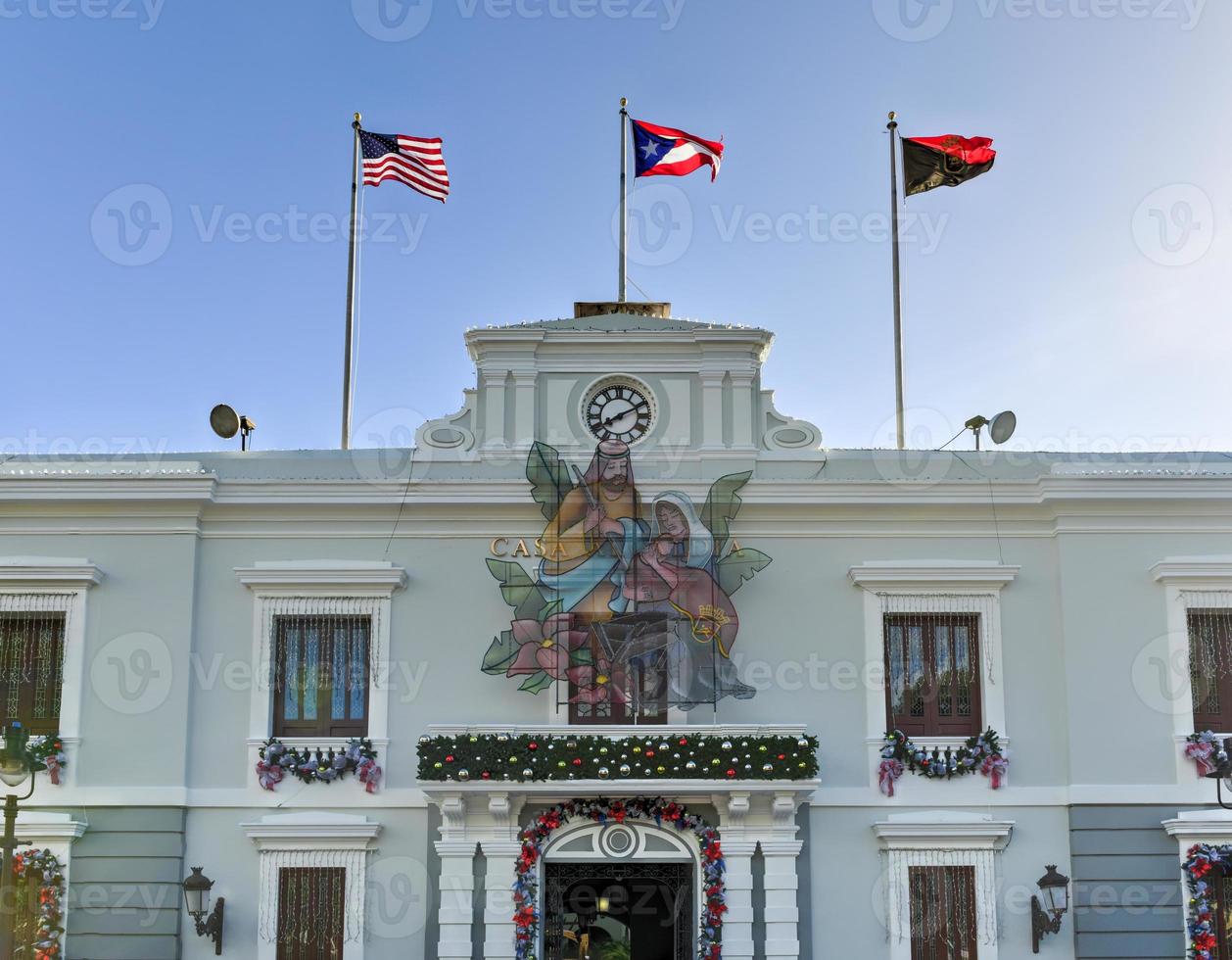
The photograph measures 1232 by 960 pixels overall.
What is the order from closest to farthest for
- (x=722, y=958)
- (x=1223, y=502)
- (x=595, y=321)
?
(x=722, y=958) → (x=1223, y=502) → (x=595, y=321)

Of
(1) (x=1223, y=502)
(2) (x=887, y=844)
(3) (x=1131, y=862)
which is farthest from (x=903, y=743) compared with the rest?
(1) (x=1223, y=502)

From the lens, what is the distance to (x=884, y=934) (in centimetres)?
1978

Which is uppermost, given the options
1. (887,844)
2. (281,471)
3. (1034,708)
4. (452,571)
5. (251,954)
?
(281,471)

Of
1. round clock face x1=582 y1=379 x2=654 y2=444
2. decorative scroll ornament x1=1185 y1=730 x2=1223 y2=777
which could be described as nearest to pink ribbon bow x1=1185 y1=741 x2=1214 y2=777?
decorative scroll ornament x1=1185 y1=730 x2=1223 y2=777

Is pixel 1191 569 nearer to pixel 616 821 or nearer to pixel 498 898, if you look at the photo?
pixel 616 821

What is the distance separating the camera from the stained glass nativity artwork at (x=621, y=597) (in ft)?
66.2

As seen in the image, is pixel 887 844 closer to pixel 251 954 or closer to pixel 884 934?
pixel 884 934

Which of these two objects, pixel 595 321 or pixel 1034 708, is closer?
pixel 1034 708

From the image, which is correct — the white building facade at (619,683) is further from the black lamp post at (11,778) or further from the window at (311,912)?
the black lamp post at (11,778)

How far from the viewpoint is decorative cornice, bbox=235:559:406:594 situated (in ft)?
67.6

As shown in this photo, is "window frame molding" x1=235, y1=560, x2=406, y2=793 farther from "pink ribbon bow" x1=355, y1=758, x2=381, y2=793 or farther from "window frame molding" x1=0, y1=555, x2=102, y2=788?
"window frame molding" x1=0, y1=555, x2=102, y2=788

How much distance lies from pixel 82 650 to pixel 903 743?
31.6ft

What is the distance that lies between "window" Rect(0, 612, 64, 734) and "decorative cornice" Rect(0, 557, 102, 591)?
0.38m

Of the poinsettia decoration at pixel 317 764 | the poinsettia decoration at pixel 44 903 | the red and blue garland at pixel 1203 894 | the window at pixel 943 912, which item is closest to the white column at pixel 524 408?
the poinsettia decoration at pixel 317 764
